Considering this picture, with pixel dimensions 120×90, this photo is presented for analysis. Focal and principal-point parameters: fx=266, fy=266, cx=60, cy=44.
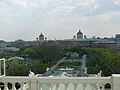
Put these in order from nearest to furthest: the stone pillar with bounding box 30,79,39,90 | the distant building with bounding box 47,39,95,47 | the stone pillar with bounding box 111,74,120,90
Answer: the stone pillar with bounding box 111,74,120,90
the stone pillar with bounding box 30,79,39,90
the distant building with bounding box 47,39,95,47

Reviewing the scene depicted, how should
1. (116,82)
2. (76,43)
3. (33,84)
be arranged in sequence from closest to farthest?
(116,82) < (33,84) < (76,43)

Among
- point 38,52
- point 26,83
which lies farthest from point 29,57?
point 26,83

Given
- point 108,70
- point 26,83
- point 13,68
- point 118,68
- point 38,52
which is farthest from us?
point 38,52

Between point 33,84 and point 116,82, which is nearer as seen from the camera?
point 116,82

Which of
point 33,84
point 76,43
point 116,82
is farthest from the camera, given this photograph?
point 76,43

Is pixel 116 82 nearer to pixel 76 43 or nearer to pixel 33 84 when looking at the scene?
pixel 33 84

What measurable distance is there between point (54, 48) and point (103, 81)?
73480 mm

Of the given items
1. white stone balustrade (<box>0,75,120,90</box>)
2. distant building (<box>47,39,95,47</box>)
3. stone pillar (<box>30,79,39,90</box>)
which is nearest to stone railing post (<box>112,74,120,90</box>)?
white stone balustrade (<box>0,75,120,90</box>)

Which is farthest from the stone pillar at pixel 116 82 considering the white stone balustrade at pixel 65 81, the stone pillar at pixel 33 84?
the stone pillar at pixel 33 84

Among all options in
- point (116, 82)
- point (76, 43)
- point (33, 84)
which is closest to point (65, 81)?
point (33, 84)

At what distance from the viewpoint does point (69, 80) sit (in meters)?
4.43

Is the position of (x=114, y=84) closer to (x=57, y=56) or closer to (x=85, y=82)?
(x=85, y=82)

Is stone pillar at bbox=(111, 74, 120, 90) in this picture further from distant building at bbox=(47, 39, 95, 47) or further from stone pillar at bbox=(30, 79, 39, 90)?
distant building at bbox=(47, 39, 95, 47)

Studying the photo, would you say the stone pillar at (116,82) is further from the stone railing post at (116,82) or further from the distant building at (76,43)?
the distant building at (76,43)
